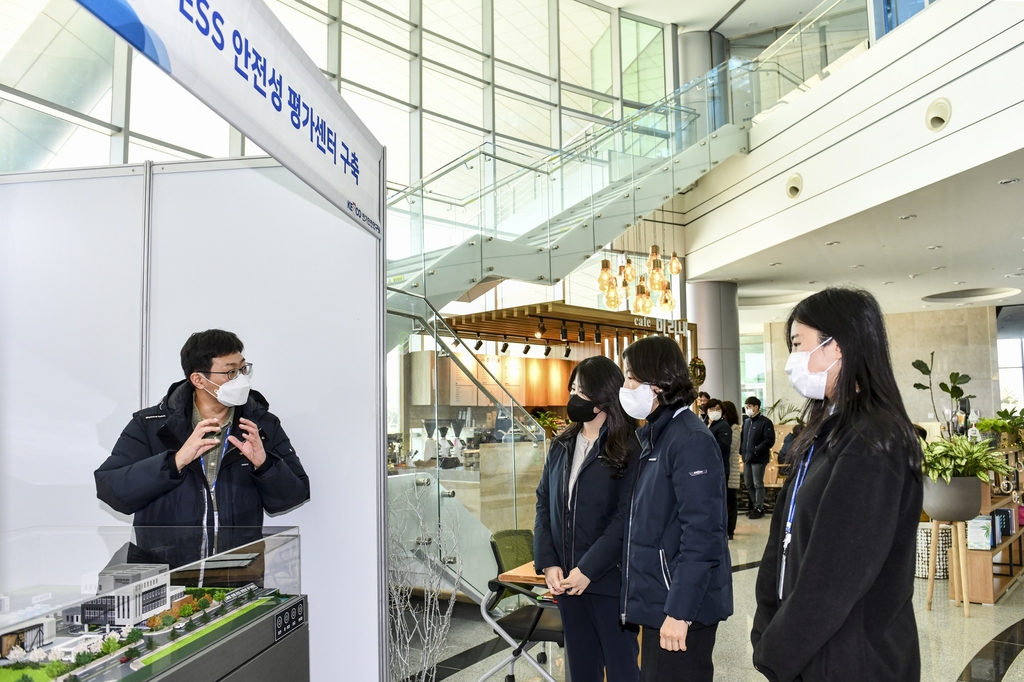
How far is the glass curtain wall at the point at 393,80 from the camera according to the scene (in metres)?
6.85

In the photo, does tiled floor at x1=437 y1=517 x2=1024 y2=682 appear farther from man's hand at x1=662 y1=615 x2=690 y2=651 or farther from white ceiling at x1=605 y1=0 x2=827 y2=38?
white ceiling at x1=605 y1=0 x2=827 y2=38

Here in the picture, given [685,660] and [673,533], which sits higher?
[673,533]

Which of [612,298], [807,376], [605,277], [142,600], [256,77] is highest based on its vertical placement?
[605,277]

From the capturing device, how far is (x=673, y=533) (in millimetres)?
2457

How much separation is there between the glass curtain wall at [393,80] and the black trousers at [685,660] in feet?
13.0

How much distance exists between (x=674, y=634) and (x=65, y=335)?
2776 mm

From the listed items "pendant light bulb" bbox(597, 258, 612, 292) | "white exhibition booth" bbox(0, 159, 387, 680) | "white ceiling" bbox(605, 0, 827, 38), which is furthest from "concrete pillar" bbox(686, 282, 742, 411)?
"white exhibition booth" bbox(0, 159, 387, 680)

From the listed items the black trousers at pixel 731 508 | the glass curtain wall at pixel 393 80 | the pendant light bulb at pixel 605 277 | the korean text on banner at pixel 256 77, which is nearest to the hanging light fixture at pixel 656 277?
the pendant light bulb at pixel 605 277

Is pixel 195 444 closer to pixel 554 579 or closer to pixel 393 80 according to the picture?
pixel 554 579

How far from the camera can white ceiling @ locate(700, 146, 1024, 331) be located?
26.8ft

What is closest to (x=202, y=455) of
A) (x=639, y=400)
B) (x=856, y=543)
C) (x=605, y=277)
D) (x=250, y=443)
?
(x=250, y=443)

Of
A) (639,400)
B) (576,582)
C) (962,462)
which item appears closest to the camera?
(639,400)

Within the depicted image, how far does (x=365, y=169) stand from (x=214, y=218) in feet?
3.05

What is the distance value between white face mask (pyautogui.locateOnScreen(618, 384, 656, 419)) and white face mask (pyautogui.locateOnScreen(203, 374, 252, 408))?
1360mm
